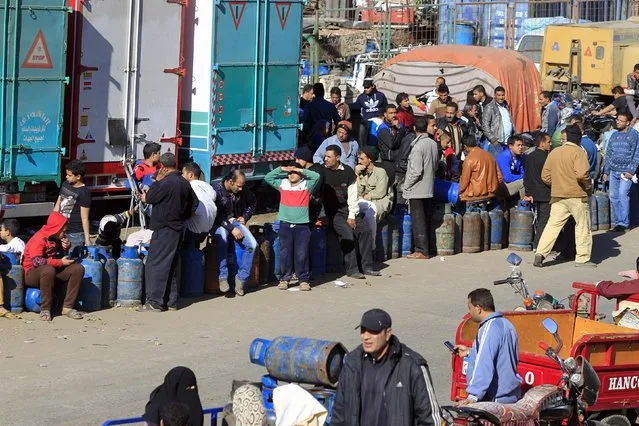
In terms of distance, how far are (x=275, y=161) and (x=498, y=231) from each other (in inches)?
160

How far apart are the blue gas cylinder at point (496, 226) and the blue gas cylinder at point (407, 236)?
57.0 inches

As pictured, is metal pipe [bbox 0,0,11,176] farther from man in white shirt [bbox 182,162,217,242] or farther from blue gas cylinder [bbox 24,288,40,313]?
blue gas cylinder [bbox 24,288,40,313]

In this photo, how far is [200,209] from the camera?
1462cm

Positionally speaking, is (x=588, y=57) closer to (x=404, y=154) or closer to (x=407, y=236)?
(x=404, y=154)

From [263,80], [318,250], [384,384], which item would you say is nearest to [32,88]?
[318,250]

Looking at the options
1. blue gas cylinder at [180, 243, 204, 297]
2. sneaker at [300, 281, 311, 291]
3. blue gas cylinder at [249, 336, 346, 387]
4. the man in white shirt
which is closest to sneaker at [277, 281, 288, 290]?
sneaker at [300, 281, 311, 291]

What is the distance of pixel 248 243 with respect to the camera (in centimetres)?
1512

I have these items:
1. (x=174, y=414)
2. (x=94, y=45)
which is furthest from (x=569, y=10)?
(x=174, y=414)

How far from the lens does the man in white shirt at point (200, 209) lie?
1462cm

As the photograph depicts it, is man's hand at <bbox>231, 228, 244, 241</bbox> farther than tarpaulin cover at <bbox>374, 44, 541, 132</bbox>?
No

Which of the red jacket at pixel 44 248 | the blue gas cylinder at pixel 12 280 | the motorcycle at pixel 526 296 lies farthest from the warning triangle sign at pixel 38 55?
the motorcycle at pixel 526 296

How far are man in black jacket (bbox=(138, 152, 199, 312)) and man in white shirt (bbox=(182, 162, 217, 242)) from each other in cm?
38

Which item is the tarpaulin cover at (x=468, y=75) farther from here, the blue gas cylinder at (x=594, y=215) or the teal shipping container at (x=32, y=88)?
the teal shipping container at (x=32, y=88)

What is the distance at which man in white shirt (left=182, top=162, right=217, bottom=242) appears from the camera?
48.0 feet
